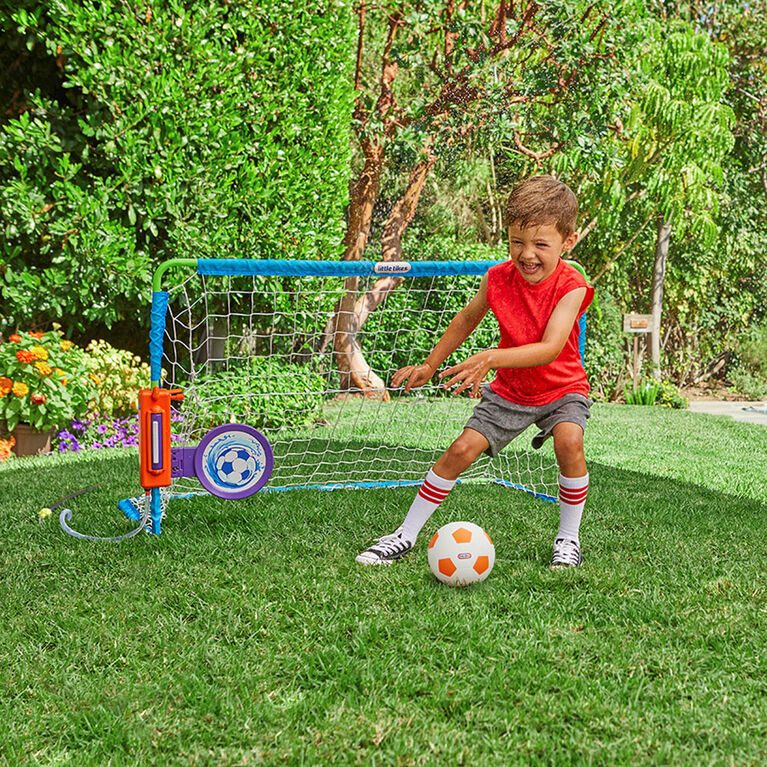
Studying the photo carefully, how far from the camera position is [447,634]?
244cm

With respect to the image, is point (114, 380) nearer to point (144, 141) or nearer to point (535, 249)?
point (144, 141)

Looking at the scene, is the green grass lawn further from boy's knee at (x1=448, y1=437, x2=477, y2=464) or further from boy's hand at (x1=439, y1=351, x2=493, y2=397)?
boy's hand at (x1=439, y1=351, x2=493, y2=397)

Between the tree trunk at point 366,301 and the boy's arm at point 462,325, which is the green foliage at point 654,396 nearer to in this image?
the tree trunk at point 366,301

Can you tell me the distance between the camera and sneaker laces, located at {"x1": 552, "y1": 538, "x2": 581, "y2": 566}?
3.09 m

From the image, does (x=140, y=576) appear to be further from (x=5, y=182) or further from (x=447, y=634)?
(x=5, y=182)

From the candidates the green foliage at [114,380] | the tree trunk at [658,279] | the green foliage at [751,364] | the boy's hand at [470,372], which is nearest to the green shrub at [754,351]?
the green foliage at [751,364]

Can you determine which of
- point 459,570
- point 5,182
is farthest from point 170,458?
point 5,182

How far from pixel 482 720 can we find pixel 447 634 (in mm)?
506

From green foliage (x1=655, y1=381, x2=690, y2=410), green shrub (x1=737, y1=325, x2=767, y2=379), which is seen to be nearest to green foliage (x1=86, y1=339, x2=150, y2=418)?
green foliage (x1=655, y1=381, x2=690, y2=410)

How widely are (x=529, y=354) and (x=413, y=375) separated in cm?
56

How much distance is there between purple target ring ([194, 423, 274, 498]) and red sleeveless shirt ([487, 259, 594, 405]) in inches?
48.4

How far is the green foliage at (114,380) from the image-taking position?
616 centimetres

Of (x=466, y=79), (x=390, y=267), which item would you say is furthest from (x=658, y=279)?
(x=390, y=267)

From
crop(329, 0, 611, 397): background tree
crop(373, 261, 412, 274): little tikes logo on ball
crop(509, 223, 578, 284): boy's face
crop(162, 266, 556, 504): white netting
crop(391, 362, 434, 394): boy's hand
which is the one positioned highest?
crop(329, 0, 611, 397): background tree
